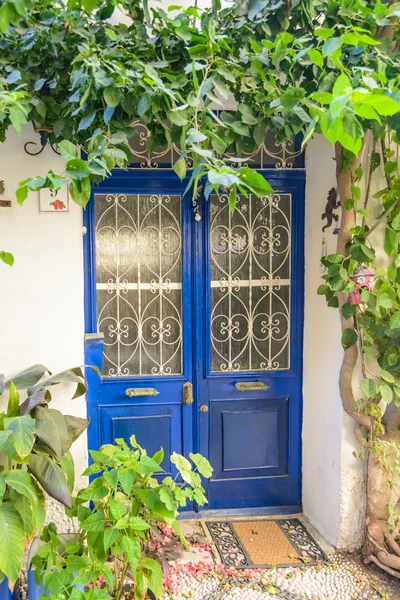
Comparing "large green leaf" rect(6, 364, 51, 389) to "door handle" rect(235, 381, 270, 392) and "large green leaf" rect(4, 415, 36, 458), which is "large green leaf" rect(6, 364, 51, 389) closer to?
"large green leaf" rect(4, 415, 36, 458)

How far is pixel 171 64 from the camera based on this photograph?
2033mm

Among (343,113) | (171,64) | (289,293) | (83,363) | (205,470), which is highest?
(171,64)

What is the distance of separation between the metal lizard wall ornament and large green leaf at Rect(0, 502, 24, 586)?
214cm

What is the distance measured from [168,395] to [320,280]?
1.18m

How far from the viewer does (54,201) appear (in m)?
2.37

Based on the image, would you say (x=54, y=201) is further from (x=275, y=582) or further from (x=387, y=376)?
(x=275, y=582)

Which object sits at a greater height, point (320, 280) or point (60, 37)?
point (60, 37)

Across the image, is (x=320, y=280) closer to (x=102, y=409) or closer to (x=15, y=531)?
(x=102, y=409)

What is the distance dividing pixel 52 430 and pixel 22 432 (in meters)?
0.16

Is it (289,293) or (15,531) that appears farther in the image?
(289,293)

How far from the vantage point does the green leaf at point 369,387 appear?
Answer: 2.29m

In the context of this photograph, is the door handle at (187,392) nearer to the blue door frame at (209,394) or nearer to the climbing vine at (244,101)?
the blue door frame at (209,394)

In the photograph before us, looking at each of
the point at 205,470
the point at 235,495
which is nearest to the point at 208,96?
the point at 205,470

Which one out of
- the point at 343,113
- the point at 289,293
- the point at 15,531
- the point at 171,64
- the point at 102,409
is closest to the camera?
the point at 343,113
